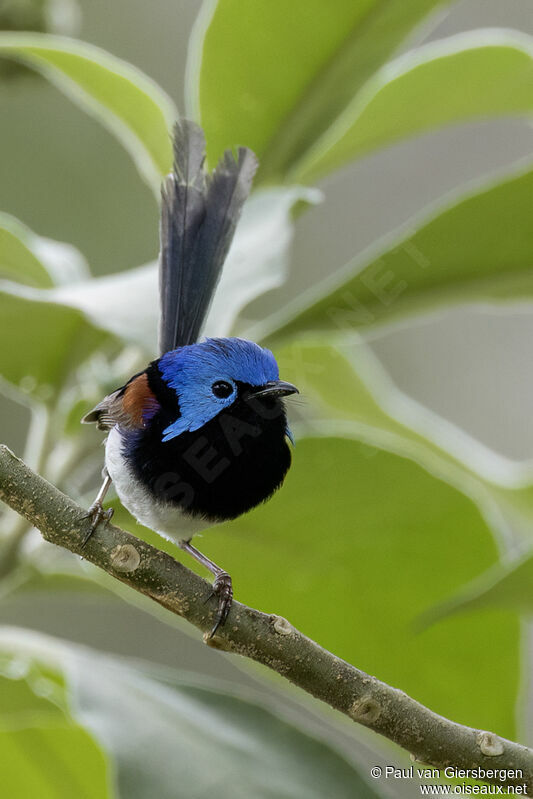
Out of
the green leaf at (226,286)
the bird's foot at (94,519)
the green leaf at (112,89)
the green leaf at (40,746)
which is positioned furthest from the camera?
the green leaf at (40,746)

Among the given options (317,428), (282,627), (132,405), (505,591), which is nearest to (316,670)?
(282,627)

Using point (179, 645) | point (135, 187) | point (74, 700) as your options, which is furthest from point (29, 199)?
point (74, 700)

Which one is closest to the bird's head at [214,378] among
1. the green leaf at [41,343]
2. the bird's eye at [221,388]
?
the bird's eye at [221,388]

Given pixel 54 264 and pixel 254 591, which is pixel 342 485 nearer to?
pixel 254 591

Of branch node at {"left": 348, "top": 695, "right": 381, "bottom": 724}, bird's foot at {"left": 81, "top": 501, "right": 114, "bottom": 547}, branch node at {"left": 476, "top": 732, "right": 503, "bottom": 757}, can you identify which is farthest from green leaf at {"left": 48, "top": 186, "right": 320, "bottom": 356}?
branch node at {"left": 476, "top": 732, "right": 503, "bottom": 757}

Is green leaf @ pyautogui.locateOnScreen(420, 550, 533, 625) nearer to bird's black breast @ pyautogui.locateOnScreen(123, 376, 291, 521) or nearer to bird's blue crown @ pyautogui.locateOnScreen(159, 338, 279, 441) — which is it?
bird's black breast @ pyautogui.locateOnScreen(123, 376, 291, 521)

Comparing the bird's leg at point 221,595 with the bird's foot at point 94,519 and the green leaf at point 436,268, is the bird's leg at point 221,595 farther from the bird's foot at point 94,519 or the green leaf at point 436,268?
the green leaf at point 436,268
